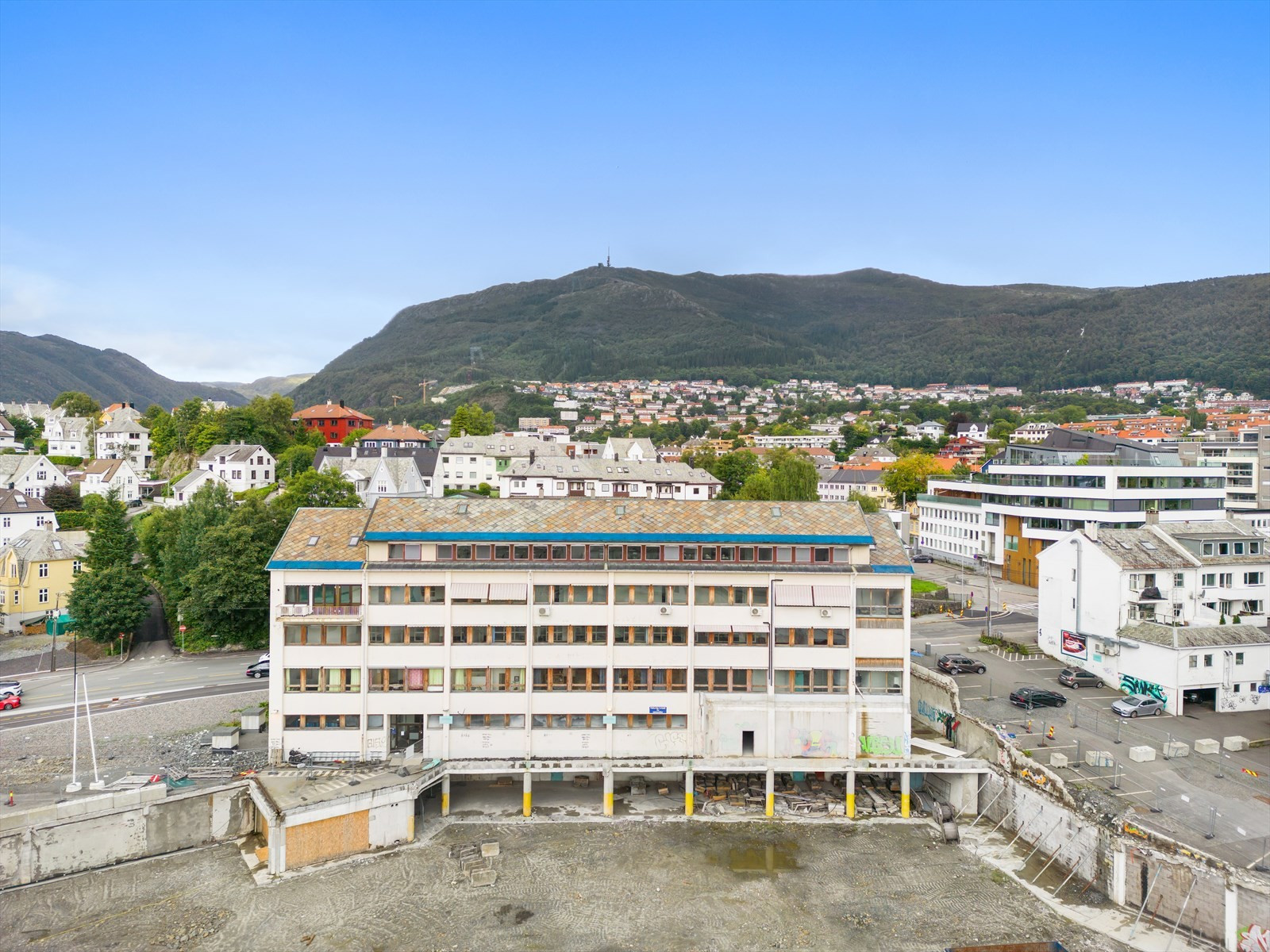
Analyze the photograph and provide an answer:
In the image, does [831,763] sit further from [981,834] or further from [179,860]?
[179,860]

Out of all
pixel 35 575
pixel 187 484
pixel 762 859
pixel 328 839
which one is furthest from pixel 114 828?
pixel 187 484

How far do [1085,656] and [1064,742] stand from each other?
1442 centimetres

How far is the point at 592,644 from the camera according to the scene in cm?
3456

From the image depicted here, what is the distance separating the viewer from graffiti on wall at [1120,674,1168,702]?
42.6m

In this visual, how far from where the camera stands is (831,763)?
1323 inches

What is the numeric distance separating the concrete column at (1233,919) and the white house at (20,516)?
95.6 m

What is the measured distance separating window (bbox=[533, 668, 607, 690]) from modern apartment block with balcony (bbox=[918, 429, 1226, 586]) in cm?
5247

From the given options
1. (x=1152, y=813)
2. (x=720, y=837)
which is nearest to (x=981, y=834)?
(x=1152, y=813)

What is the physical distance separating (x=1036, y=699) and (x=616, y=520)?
26363 mm

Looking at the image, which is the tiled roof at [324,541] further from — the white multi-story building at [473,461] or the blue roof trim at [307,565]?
the white multi-story building at [473,461]

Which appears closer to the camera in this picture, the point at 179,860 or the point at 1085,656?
the point at 179,860

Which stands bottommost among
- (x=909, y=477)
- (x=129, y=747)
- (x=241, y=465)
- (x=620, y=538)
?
(x=129, y=747)

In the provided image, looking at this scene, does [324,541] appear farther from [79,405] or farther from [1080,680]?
[79,405]

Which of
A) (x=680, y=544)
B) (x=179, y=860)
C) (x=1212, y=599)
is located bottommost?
(x=179, y=860)
